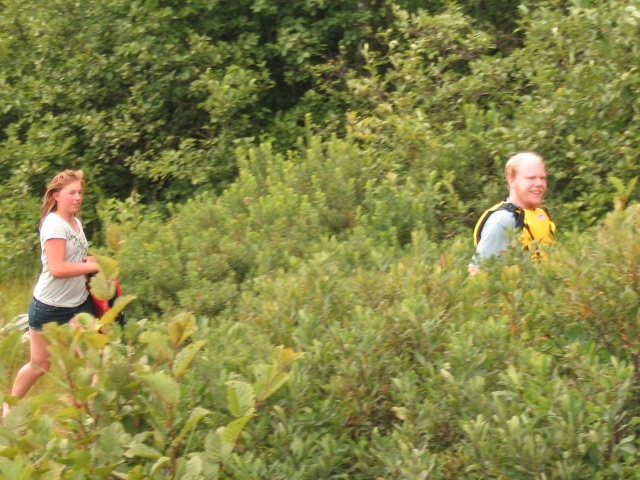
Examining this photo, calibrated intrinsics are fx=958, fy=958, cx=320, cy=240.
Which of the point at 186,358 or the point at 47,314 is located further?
the point at 47,314

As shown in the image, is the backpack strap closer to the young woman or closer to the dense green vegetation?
the dense green vegetation

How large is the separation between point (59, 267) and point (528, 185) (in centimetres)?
288

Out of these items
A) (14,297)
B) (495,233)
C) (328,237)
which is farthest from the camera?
(14,297)

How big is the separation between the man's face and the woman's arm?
260 centimetres

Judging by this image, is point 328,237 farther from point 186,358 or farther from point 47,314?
point 186,358

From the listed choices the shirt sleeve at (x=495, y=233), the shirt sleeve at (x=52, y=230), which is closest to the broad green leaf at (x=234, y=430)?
the shirt sleeve at (x=495, y=233)

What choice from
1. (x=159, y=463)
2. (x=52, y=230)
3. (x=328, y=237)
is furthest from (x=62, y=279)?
(x=159, y=463)

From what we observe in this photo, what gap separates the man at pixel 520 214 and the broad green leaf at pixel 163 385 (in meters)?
2.24

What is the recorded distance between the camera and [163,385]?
3.17m

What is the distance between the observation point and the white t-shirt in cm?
602

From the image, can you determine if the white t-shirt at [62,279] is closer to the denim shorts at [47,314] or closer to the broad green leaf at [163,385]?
the denim shorts at [47,314]

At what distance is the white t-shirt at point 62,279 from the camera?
19.7 feet

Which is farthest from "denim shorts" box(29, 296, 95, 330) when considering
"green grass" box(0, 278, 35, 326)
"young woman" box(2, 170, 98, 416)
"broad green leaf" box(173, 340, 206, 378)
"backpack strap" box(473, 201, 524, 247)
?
"broad green leaf" box(173, 340, 206, 378)

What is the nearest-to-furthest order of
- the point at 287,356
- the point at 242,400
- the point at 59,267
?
the point at 242,400, the point at 287,356, the point at 59,267
